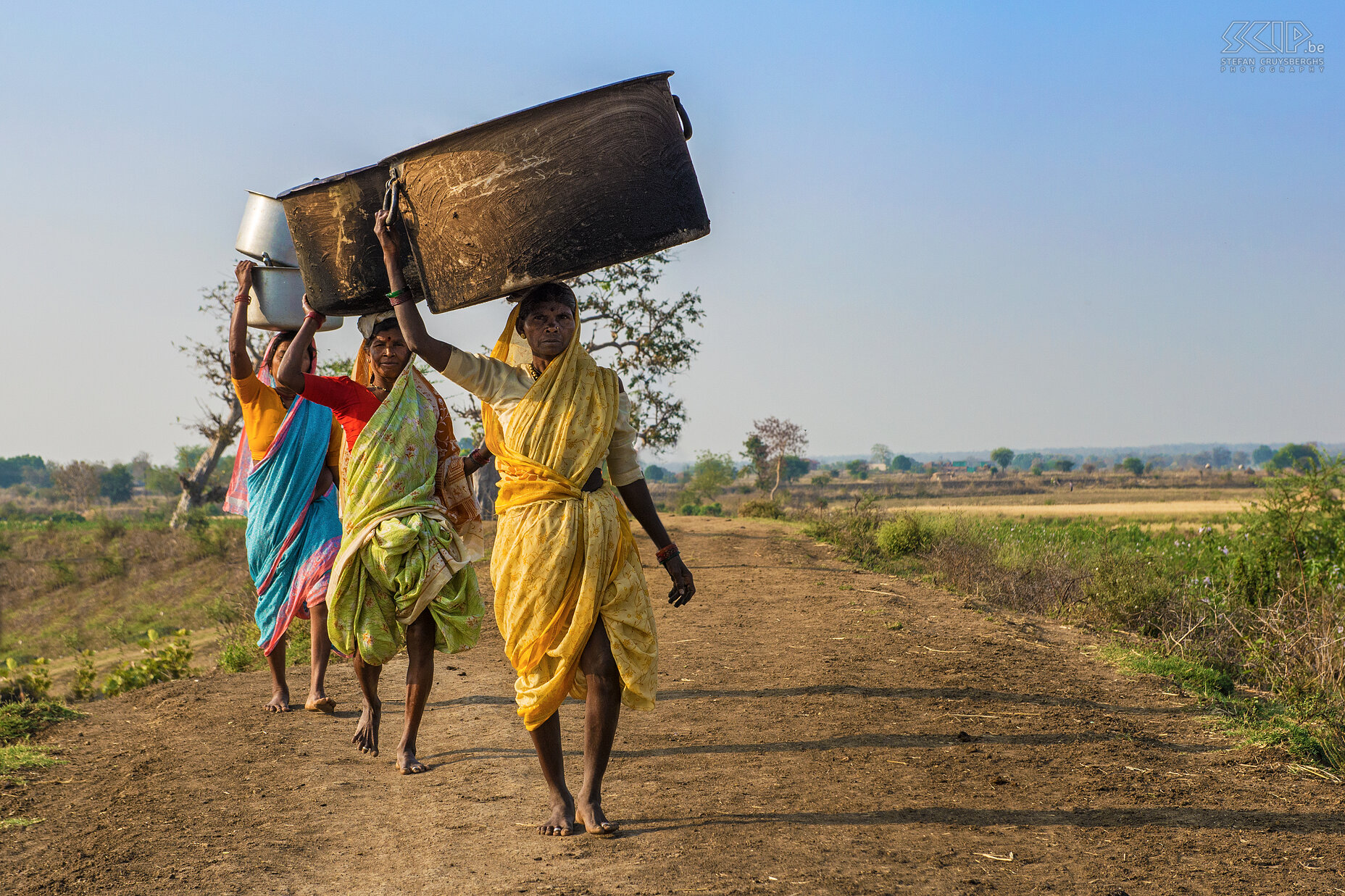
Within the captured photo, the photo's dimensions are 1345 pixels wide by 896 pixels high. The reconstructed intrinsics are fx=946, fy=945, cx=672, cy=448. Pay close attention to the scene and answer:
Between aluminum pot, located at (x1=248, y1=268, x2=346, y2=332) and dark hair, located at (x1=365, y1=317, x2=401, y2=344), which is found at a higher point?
aluminum pot, located at (x1=248, y1=268, x2=346, y2=332)

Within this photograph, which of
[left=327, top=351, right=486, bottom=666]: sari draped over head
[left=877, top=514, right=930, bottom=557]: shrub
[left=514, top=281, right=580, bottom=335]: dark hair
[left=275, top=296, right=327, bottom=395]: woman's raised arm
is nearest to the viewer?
[left=514, top=281, right=580, bottom=335]: dark hair

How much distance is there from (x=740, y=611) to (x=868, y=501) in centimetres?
730

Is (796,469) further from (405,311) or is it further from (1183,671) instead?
(405,311)

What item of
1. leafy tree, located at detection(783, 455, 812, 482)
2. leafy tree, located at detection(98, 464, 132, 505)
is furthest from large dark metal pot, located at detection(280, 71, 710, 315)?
leafy tree, located at detection(783, 455, 812, 482)

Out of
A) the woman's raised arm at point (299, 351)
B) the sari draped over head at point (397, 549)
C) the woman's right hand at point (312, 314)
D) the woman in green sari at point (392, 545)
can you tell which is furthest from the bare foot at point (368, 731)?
the woman's right hand at point (312, 314)

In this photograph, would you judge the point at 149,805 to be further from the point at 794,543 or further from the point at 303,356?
the point at 794,543

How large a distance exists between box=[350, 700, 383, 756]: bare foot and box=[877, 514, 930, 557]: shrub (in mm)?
9578

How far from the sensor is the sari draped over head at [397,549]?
4.36 m

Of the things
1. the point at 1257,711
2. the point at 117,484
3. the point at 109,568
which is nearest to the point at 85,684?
the point at 1257,711

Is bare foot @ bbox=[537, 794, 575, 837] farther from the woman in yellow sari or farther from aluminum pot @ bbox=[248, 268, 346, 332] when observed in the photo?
aluminum pot @ bbox=[248, 268, 346, 332]

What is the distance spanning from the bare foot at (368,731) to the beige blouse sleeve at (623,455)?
1.74 m

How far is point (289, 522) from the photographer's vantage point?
221 inches

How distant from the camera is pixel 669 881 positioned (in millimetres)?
3000

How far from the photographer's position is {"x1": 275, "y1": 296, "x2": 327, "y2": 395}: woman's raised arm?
163 inches
